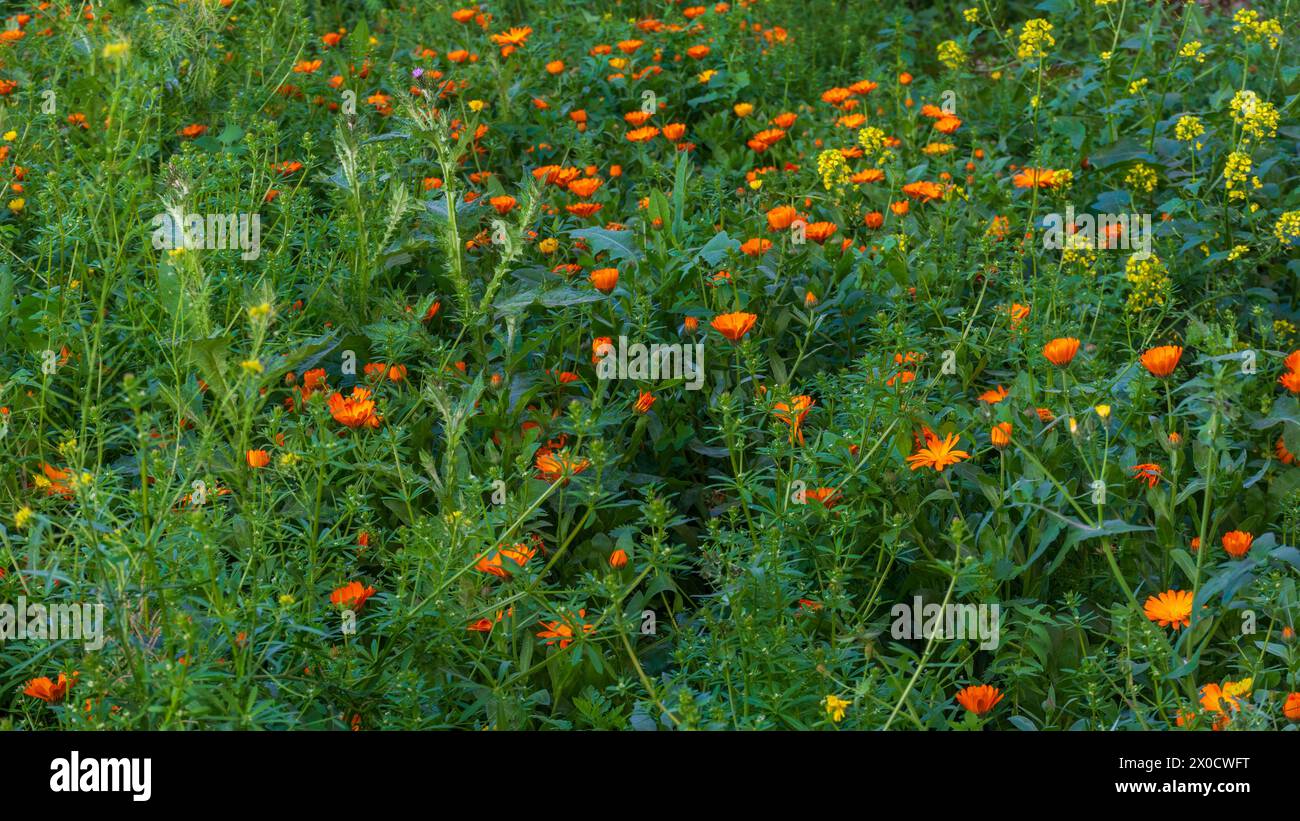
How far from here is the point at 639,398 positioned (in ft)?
10.5

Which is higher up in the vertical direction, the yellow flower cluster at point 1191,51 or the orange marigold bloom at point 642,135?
the yellow flower cluster at point 1191,51

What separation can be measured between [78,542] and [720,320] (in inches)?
58.4

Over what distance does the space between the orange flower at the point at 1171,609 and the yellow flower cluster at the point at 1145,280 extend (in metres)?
0.95

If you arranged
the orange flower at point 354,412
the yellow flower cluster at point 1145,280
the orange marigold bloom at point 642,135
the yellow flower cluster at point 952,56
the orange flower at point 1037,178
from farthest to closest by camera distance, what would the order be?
1. the yellow flower cluster at point 952,56
2. the orange marigold bloom at point 642,135
3. the orange flower at point 1037,178
4. the yellow flower cluster at point 1145,280
5. the orange flower at point 354,412

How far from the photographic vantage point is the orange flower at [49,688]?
2373 millimetres

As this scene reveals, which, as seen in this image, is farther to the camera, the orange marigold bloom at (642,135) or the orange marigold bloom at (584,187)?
the orange marigold bloom at (642,135)

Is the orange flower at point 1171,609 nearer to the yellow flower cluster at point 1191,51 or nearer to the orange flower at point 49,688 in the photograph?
the orange flower at point 49,688

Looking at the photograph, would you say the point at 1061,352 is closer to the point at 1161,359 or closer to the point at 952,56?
the point at 1161,359

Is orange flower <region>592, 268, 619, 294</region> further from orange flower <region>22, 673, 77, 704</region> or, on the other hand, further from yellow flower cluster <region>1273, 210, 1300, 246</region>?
yellow flower cluster <region>1273, 210, 1300, 246</region>

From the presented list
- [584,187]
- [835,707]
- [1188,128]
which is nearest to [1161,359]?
[835,707]

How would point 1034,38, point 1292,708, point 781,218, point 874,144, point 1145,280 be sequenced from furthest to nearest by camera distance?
1. point 874,144
2. point 1034,38
3. point 781,218
4. point 1145,280
5. point 1292,708

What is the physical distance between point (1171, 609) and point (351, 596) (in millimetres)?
1643

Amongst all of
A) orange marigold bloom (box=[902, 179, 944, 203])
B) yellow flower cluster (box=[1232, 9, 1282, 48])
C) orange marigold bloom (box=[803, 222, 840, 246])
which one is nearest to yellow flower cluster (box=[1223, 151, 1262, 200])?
yellow flower cluster (box=[1232, 9, 1282, 48])

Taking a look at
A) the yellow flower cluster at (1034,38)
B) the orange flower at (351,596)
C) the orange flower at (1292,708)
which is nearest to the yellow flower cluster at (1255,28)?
the yellow flower cluster at (1034,38)
